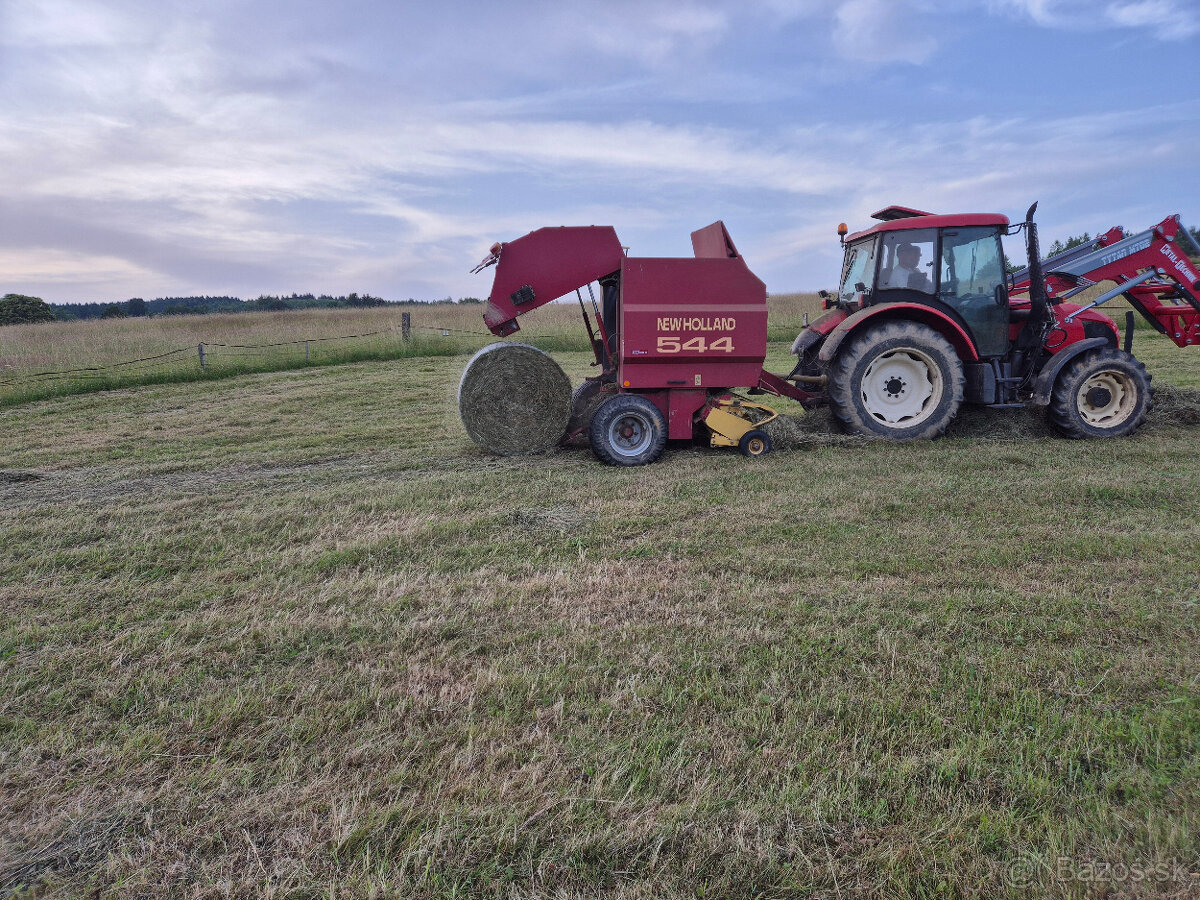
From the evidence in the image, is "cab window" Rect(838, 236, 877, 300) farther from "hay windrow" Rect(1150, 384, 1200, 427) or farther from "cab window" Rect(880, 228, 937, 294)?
"hay windrow" Rect(1150, 384, 1200, 427)

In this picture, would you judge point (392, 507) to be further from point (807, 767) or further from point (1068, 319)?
point (1068, 319)

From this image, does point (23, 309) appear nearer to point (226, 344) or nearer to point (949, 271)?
point (226, 344)

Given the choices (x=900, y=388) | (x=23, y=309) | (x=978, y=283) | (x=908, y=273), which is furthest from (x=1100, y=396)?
(x=23, y=309)

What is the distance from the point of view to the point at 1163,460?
5676 millimetres

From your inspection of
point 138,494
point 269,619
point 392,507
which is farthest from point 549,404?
point 269,619

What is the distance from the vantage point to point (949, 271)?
22.4 feet

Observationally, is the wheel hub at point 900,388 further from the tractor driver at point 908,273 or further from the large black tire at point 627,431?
the large black tire at point 627,431

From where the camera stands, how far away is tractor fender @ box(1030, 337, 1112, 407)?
6631mm

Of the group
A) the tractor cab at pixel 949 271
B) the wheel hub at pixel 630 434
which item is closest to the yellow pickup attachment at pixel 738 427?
the wheel hub at pixel 630 434

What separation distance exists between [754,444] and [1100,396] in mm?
3431

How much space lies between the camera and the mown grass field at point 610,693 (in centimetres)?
175

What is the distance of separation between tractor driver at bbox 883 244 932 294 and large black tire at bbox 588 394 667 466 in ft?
9.09

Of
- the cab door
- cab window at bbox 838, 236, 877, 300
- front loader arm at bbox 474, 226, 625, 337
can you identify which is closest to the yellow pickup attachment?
front loader arm at bbox 474, 226, 625, 337

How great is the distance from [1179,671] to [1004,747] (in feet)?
3.09
